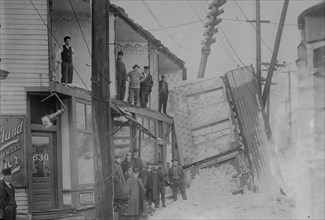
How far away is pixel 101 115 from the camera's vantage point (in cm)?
904

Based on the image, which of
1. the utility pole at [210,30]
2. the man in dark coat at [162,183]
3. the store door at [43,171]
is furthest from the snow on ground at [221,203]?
the utility pole at [210,30]

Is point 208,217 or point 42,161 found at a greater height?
point 42,161

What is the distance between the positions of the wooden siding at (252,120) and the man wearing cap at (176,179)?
213 cm

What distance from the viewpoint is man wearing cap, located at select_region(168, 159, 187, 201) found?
1603 cm

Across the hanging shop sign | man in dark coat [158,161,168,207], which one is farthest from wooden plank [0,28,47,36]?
man in dark coat [158,161,168,207]

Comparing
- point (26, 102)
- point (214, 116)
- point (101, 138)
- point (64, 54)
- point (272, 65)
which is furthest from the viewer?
point (214, 116)

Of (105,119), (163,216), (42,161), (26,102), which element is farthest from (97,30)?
(163,216)

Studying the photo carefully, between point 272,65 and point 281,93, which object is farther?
Answer: point 281,93

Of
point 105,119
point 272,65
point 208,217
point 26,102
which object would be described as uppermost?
point 272,65

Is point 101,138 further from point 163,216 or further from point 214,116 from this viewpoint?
point 214,116

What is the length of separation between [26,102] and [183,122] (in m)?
6.33

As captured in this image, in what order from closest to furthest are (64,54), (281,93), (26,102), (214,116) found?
(26,102) < (64,54) < (214,116) < (281,93)

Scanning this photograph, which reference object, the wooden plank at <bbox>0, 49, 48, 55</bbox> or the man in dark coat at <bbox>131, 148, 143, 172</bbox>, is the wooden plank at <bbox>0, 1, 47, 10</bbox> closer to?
the wooden plank at <bbox>0, 49, 48, 55</bbox>

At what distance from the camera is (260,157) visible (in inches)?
638
